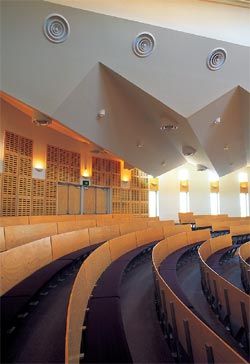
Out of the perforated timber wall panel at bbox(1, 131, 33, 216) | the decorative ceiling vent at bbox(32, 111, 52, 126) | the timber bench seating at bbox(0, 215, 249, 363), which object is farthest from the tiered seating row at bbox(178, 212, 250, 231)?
the decorative ceiling vent at bbox(32, 111, 52, 126)

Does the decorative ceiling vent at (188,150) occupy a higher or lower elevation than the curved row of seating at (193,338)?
higher

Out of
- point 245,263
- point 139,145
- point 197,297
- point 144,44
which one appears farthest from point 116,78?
point 197,297

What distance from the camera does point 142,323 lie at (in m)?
3.01

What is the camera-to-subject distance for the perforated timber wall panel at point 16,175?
7391 millimetres

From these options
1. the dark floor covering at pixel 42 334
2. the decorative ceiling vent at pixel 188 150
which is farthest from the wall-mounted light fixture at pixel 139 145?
the dark floor covering at pixel 42 334

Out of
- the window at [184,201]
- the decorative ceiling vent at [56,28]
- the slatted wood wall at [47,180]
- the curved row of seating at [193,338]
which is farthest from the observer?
the window at [184,201]

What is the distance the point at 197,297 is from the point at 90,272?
6.03ft

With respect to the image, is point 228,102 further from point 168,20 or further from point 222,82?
point 168,20

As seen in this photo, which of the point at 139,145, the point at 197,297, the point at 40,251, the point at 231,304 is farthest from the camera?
the point at 139,145

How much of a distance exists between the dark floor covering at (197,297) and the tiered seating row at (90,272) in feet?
3.37

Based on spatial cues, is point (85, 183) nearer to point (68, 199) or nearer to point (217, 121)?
point (68, 199)

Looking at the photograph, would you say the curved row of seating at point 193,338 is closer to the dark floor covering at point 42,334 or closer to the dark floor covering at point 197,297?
the dark floor covering at point 197,297

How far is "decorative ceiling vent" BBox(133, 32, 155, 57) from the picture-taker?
4871 mm

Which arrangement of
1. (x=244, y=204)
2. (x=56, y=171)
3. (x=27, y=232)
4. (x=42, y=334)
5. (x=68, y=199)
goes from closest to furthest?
(x=42, y=334)
(x=27, y=232)
(x=56, y=171)
(x=68, y=199)
(x=244, y=204)
